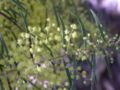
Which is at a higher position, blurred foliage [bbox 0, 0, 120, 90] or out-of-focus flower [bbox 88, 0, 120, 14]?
out-of-focus flower [bbox 88, 0, 120, 14]

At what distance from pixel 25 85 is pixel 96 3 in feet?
3.48

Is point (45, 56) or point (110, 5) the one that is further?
point (110, 5)

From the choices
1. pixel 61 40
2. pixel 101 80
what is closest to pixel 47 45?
pixel 61 40

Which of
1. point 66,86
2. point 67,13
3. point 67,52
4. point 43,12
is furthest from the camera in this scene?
point 67,13

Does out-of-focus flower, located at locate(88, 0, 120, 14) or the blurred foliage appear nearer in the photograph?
the blurred foliage

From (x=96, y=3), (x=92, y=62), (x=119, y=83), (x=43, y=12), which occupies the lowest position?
(x=119, y=83)

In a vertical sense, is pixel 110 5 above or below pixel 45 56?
above

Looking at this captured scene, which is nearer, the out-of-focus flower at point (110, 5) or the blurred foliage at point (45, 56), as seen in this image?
the blurred foliage at point (45, 56)

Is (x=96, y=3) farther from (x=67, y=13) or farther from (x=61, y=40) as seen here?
(x=61, y=40)

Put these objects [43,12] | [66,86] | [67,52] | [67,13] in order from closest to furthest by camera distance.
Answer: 1. [67,52]
2. [66,86]
3. [43,12]
4. [67,13]

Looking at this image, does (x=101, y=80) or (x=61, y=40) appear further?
(x=101, y=80)

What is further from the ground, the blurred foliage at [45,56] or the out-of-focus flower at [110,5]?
the out-of-focus flower at [110,5]

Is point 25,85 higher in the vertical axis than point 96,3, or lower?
lower

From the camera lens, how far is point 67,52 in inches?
27.3
